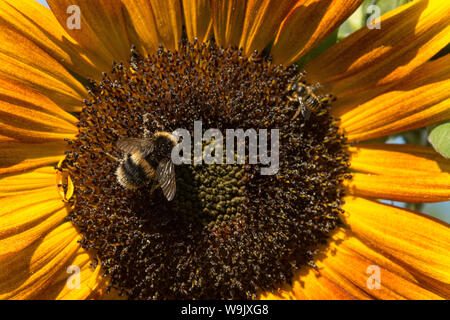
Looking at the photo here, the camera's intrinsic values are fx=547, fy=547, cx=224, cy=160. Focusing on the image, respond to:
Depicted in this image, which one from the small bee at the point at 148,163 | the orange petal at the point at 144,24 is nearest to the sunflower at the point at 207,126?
the orange petal at the point at 144,24

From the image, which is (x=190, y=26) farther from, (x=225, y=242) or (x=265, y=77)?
(x=225, y=242)

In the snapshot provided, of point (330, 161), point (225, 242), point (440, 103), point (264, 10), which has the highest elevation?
point (264, 10)

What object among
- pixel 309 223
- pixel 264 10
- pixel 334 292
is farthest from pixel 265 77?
pixel 334 292

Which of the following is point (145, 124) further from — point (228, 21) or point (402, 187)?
point (402, 187)

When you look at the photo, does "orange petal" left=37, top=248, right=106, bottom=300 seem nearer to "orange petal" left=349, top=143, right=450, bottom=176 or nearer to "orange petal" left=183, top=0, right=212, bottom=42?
"orange petal" left=183, top=0, right=212, bottom=42

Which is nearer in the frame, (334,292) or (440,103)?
(440,103)

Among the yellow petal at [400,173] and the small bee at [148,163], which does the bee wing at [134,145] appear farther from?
the yellow petal at [400,173]
